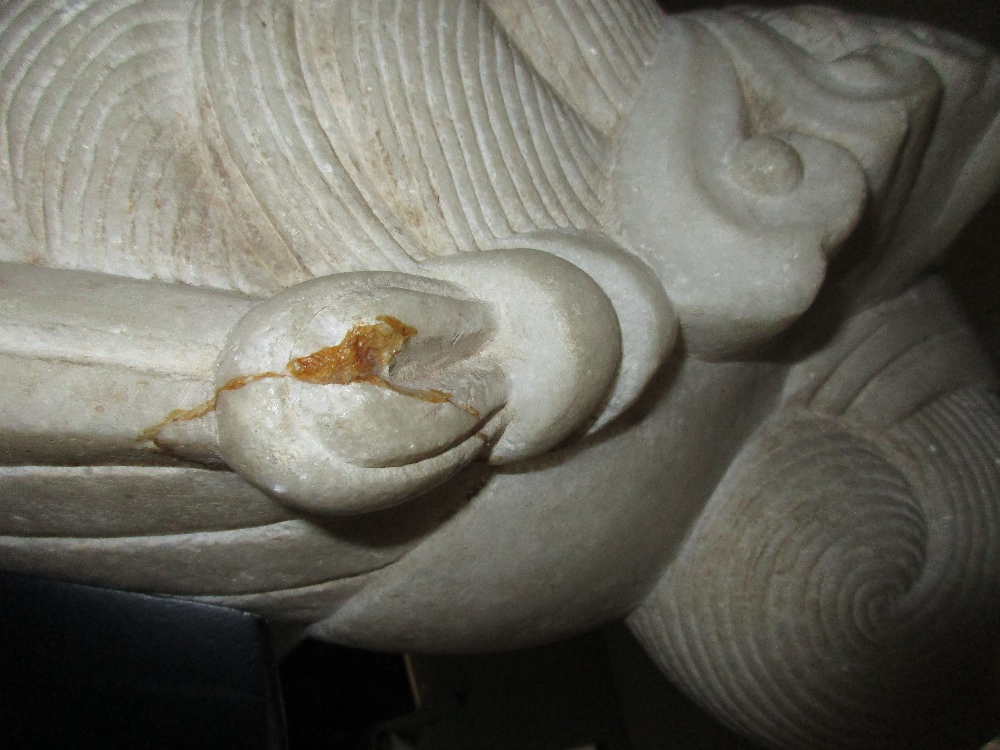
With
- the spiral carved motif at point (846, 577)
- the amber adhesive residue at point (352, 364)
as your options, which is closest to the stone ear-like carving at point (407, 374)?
the amber adhesive residue at point (352, 364)

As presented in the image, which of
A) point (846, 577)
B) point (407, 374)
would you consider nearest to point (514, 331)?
point (407, 374)

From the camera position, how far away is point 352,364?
1.67ft

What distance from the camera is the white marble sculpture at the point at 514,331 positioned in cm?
56

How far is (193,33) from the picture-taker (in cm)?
67

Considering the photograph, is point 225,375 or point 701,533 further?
point 701,533

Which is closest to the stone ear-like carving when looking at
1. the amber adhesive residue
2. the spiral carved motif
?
the amber adhesive residue

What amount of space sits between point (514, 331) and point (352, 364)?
0.16 meters

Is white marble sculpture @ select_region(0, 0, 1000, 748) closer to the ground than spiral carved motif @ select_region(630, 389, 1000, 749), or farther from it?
farther from it

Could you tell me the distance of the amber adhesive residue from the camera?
0.51m

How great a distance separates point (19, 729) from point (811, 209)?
89 cm

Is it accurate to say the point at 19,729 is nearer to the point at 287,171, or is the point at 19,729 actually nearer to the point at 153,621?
the point at 153,621

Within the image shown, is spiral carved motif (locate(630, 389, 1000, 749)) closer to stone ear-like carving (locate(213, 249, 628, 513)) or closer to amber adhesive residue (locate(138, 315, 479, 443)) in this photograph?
stone ear-like carving (locate(213, 249, 628, 513))

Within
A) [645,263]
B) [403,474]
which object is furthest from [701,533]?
[403,474]

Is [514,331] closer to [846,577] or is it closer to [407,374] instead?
[407,374]
